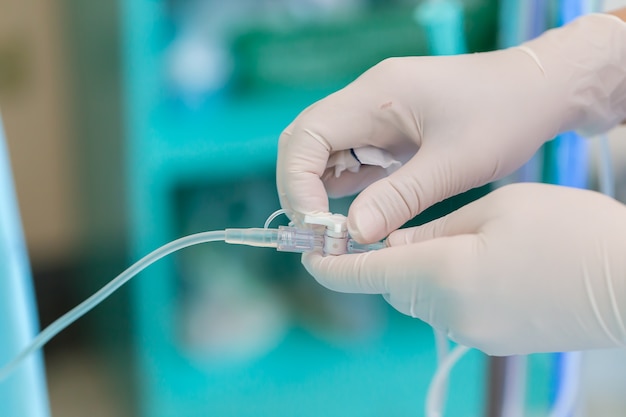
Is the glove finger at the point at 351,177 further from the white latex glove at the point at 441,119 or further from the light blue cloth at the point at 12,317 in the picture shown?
the light blue cloth at the point at 12,317

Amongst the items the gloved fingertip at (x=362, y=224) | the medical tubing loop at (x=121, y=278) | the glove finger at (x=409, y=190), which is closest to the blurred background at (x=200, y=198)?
the glove finger at (x=409, y=190)

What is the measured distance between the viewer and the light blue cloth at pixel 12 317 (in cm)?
67

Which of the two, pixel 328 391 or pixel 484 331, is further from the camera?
pixel 328 391

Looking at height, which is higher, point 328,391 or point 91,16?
point 91,16

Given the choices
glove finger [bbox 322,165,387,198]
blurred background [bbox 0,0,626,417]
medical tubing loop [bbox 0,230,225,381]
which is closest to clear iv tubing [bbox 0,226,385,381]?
medical tubing loop [bbox 0,230,225,381]

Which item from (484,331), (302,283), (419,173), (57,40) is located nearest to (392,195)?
(419,173)

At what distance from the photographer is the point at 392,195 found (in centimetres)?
65

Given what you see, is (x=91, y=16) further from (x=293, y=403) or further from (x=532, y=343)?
(x=532, y=343)

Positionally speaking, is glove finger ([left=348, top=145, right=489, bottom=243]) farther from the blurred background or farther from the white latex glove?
the blurred background

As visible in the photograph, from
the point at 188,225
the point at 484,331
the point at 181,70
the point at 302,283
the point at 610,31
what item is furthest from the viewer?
the point at 302,283

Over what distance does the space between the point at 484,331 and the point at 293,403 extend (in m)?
0.78

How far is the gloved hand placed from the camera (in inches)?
21.0

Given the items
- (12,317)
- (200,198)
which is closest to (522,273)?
(12,317)

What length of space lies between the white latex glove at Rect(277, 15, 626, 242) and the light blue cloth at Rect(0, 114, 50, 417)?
1.00ft
